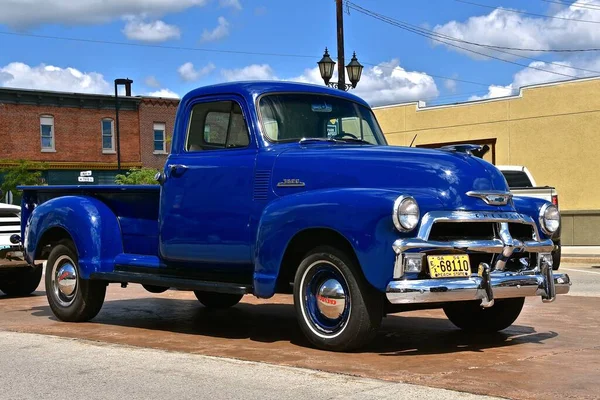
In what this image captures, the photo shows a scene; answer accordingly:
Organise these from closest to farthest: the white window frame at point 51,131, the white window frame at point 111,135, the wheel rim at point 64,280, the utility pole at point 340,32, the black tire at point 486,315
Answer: the black tire at point 486,315
the wheel rim at point 64,280
the utility pole at point 340,32
the white window frame at point 51,131
the white window frame at point 111,135

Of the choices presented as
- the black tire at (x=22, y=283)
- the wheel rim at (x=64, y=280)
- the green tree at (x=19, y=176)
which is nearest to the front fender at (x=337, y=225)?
the wheel rim at (x=64, y=280)

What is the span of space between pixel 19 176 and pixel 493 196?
135ft

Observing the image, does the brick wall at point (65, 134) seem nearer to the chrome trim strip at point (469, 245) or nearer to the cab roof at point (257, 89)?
the cab roof at point (257, 89)

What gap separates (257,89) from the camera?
8500 millimetres

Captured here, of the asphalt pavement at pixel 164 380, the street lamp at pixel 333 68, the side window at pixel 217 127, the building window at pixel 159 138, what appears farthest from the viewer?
the building window at pixel 159 138

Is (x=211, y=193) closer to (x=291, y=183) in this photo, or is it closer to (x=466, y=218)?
(x=291, y=183)

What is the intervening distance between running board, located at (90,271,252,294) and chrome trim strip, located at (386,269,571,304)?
5.48ft

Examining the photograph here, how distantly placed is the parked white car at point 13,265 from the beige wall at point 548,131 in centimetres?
1932

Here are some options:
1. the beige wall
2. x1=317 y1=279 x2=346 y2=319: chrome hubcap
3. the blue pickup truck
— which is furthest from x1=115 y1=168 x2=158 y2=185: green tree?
x1=317 y1=279 x2=346 y2=319: chrome hubcap

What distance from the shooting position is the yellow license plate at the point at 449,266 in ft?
22.4

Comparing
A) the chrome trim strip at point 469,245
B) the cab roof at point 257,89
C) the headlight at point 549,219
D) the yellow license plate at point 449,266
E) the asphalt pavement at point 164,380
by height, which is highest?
the cab roof at point 257,89

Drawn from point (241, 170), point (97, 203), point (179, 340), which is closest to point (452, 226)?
point (241, 170)

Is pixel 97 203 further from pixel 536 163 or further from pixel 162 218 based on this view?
pixel 536 163

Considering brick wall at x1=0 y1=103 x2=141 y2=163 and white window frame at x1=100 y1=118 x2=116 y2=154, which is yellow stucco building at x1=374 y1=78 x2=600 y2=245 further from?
white window frame at x1=100 y1=118 x2=116 y2=154
